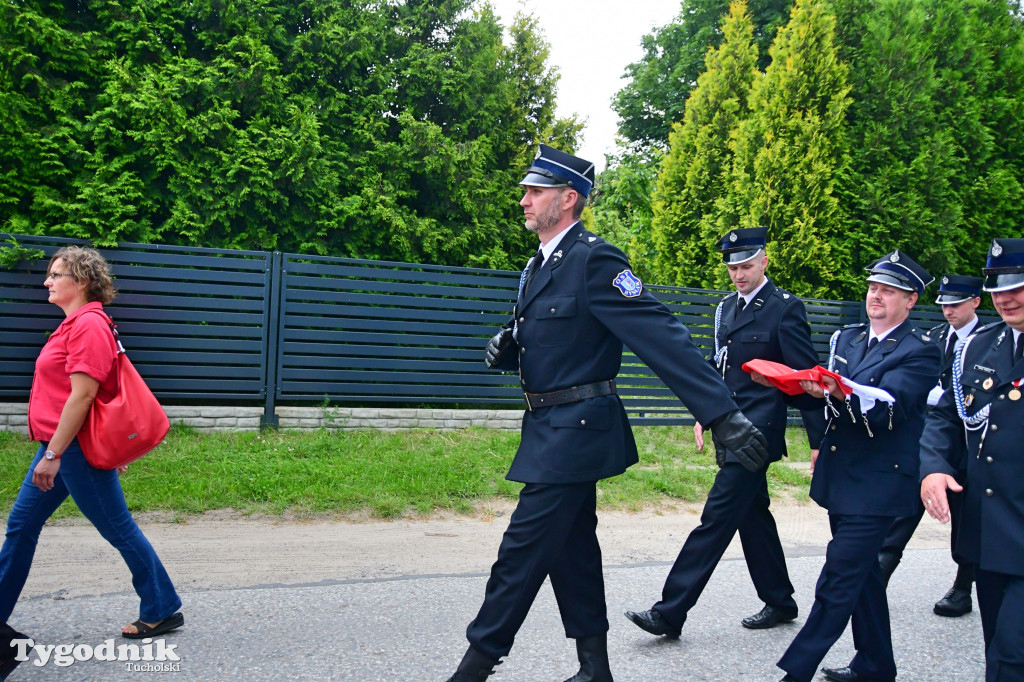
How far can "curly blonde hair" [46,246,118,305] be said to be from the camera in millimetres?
3576

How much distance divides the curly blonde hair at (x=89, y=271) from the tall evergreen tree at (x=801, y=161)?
957 cm

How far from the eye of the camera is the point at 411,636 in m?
3.80

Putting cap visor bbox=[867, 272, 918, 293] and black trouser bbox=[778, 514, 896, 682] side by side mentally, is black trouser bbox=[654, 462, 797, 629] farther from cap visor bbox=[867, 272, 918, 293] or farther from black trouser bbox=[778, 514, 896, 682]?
cap visor bbox=[867, 272, 918, 293]

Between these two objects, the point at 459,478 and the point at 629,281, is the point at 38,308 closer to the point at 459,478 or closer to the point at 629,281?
the point at 459,478

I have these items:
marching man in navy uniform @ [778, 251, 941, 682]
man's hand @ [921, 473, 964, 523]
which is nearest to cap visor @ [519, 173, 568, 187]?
marching man in navy uniform @ [778, 251, 941, 682]

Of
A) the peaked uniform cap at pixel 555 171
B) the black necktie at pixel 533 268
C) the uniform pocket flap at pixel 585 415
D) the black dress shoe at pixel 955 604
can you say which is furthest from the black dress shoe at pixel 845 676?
the peaked uniform cap at pixel 555 171

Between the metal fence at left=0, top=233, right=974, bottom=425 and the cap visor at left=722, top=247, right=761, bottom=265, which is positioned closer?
the cap visor at left=722, top=247, right=761, bottom=265

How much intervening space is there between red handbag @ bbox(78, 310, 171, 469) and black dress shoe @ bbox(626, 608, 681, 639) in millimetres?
2448

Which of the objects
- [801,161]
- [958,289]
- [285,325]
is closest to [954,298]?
[958,289]

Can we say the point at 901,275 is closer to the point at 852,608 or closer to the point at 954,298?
the point at 852,608

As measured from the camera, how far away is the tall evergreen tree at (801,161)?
11.4m

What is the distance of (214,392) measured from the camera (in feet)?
25.8

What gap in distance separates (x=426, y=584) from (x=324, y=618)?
31.0 inches

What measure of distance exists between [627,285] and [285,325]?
5.87 meters
